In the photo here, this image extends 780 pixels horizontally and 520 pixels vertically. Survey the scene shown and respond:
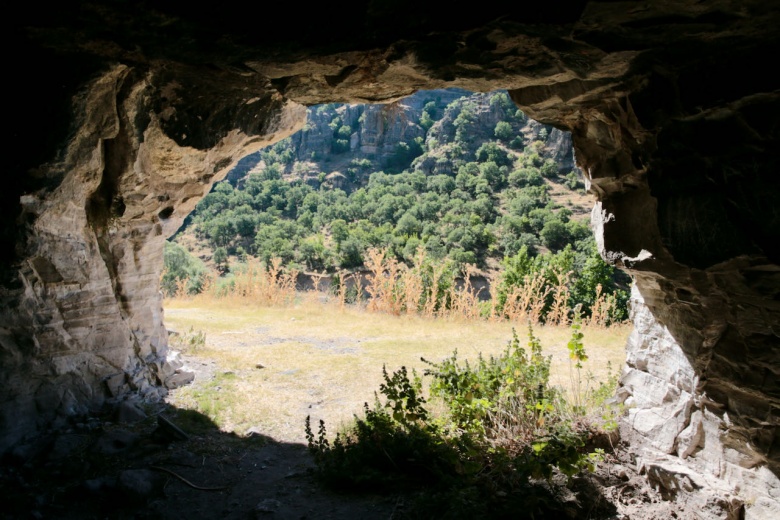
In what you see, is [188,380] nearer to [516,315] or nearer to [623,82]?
[623,82]

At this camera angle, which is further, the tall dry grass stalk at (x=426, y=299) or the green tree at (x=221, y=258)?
the green tree at (x=221, y=258)

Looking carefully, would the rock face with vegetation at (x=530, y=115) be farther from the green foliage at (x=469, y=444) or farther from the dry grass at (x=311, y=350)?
the dry grass at (x=311, y=350)

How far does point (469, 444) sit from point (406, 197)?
149 feet

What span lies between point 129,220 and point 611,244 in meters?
4.46

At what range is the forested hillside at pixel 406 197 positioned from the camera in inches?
1479

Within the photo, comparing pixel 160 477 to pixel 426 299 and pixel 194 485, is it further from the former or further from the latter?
pixel 426 299

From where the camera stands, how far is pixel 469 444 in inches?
135

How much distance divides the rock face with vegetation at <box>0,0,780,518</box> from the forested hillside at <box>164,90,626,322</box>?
24082mm

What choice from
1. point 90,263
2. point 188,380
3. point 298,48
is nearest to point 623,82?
point 298,48

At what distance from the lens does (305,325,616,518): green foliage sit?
3131mm

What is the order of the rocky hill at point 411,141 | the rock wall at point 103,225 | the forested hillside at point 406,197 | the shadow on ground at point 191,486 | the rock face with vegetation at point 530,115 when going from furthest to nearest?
the rocky hill at point 411,141 → the forested hillside at point 406,197 → the rock wall at point 103,225 → the shadow on ground at point 191,486 → the rock face with vegetation at point 530,115

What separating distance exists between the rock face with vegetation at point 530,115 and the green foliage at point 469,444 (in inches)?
28.9

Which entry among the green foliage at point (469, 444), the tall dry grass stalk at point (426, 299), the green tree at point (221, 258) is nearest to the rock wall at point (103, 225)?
the green foliage at point (469, 444)

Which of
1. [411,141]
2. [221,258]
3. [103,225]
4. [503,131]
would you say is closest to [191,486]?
[103,225]
